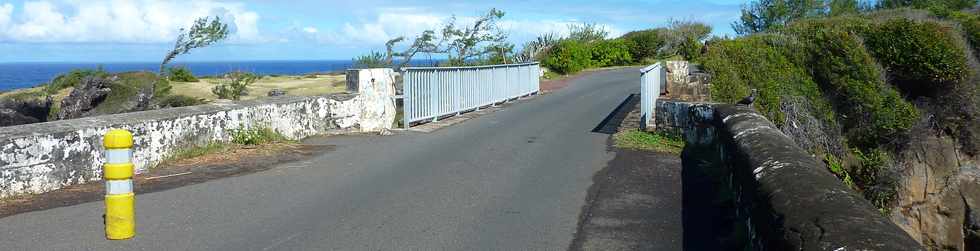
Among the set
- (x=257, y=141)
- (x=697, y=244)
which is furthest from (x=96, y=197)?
(x=697, y=244)

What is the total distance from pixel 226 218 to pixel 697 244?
4050mm

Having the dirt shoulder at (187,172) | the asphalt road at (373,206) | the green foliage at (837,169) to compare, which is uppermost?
the dirt shoulder at (187,172)

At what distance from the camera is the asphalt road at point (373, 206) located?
6887 mm

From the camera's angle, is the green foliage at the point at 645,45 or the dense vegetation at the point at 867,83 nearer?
the dense vegetation at the point at 867,83

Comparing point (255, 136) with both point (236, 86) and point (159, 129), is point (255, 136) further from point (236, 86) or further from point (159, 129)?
point (236, 86)

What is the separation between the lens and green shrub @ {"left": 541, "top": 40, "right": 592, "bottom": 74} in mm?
39156

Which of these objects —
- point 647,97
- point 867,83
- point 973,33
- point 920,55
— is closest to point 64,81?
point 647,97

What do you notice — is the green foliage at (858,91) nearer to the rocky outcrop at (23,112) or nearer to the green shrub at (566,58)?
the rocky outcrop at (23,112)

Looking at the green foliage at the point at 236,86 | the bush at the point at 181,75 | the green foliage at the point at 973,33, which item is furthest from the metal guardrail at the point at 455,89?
the bush at the point at 181,75

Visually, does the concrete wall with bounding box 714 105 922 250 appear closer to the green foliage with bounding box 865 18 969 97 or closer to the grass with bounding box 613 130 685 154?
the grass with bounding box 613 130 685 154

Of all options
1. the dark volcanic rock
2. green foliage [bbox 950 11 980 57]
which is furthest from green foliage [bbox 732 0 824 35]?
the dark volcanic rock

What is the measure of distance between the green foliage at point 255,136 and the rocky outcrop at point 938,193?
33.4ft

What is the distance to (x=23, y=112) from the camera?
66.0ft

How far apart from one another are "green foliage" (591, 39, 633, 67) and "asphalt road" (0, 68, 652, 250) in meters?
31.5
